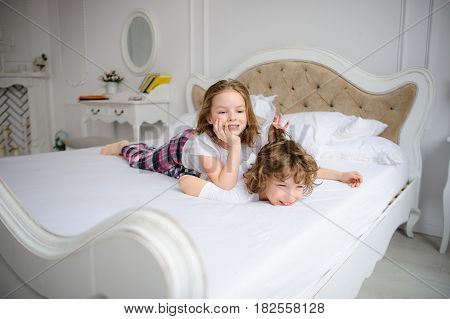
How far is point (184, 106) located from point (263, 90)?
91 centimetres

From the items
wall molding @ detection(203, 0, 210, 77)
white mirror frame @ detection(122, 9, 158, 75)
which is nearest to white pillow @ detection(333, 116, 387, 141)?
wall molding @ detection(203, 0, 210, 77)

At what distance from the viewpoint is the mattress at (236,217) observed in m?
0.66

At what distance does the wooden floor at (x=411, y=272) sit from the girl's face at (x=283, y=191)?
56cm

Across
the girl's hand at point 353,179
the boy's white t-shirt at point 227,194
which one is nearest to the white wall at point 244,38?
the girl's hand at point 353,179

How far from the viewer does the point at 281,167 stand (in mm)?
979

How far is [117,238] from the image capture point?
0.48 metres

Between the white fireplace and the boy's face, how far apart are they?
308cm

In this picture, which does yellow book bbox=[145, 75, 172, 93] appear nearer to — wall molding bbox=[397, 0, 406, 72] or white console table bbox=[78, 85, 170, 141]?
white console table bbox=[78, 85, 170, 141]

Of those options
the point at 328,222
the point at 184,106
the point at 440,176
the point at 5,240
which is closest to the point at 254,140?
the point at 328,222

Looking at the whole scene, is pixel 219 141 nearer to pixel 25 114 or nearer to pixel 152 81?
pixel 152 81

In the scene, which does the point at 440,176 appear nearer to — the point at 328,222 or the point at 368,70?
the point at 368,70

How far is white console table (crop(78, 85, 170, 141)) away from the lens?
2822mm

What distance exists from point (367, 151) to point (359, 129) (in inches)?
7.6

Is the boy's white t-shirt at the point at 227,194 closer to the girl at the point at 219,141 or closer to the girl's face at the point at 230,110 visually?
the girl at the point at 219,141
